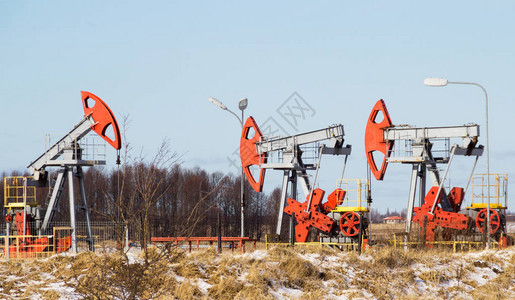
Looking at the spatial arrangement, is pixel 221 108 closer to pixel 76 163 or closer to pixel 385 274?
pixel 76 163

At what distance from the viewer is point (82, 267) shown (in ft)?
47.1

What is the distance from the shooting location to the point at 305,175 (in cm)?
2417

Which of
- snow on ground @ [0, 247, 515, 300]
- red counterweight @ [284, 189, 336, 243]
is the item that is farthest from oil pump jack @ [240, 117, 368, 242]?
snow on ground @ [0, 247, 515, 300]

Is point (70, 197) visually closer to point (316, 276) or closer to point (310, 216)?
point (310, 216)

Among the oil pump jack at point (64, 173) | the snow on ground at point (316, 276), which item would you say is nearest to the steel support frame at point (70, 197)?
the oil pump jack at point (64, 173)

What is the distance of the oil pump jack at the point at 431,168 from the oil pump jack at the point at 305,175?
138 centimetres

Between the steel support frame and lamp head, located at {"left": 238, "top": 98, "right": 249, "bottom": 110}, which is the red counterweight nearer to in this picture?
lamp head, located at {"left": 238, "top": 98, "right": 249, "bottom": 110}

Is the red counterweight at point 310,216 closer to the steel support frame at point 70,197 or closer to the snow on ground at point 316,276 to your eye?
the snow on ground at point 316,276

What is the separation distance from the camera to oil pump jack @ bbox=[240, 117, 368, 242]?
73.5 ft

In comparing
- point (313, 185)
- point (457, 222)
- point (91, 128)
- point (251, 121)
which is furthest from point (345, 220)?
point (91, 128)

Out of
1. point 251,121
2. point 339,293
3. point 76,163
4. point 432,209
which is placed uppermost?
point 251,121

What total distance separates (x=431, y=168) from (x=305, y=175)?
460 centimetres

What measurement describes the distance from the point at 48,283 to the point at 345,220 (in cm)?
1124

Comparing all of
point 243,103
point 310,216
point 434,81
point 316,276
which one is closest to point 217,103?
point 243,103
